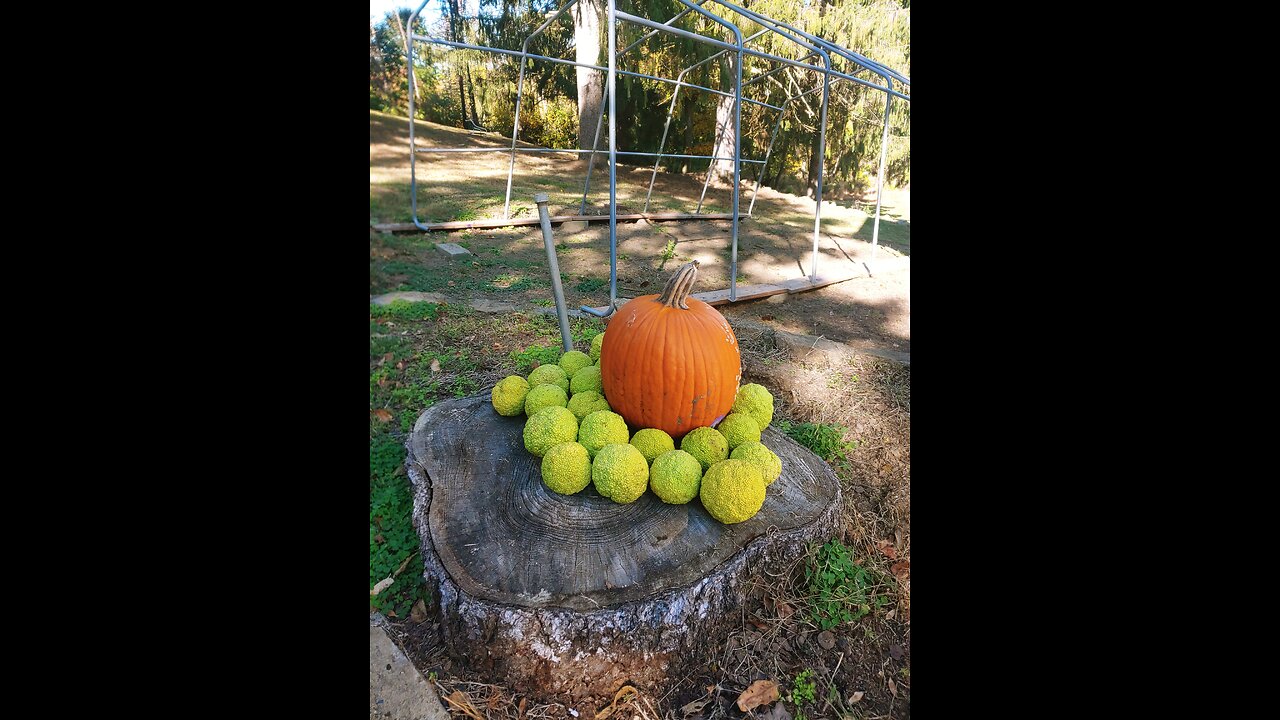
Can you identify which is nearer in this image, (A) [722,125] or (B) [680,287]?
(B) [680,287]

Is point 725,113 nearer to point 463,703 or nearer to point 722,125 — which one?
point 722,125

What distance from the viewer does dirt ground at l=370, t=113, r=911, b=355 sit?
1.36 metres

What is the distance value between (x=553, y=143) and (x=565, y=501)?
6.57m

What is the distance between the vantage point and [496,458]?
183cm

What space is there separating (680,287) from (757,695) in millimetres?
1144

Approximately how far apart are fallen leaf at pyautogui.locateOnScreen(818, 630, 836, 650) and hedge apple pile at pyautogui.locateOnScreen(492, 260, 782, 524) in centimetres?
39

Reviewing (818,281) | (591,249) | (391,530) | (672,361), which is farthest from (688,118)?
(391,530)

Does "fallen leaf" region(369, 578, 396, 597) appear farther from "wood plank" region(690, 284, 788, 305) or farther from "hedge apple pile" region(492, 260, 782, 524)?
"wood plank" region(690, 284, 788, 305)

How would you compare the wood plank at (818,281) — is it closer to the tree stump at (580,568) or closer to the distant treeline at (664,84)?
the distant treeline at (664,84)

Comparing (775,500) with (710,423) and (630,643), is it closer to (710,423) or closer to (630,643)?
(710,423)

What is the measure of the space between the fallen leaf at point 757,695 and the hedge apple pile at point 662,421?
400 mm

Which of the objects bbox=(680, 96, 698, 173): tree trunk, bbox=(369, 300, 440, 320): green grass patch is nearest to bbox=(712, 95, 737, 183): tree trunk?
bbox=(680, 96, 698, 173): tree trunk

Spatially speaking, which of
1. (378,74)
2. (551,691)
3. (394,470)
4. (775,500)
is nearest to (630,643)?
(551,691)

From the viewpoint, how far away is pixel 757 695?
Result: 134 cm
